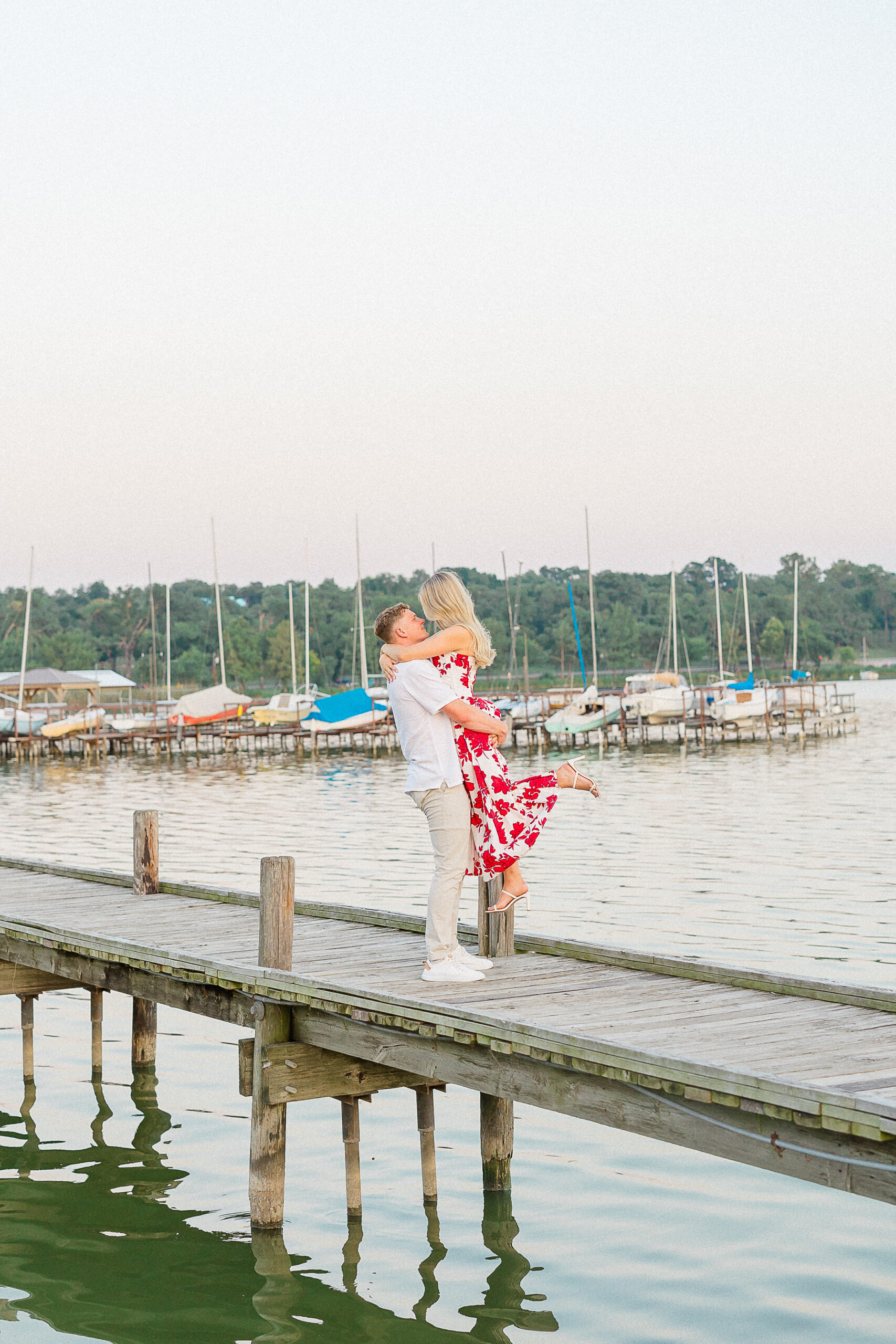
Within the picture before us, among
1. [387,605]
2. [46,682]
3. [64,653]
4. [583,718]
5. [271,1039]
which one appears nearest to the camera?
[271,1039]

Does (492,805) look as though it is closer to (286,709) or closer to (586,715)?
(586,715)

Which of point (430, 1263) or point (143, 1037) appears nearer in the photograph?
point (430, 1263)

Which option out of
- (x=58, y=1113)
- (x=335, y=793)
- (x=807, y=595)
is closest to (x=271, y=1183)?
(x=58, y=1113)

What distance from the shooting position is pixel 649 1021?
655 centimetres

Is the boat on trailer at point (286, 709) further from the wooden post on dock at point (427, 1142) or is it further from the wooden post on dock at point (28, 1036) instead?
the wooden post on dock at point (427, 1142)

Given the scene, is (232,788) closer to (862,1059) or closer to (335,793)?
(335,793)

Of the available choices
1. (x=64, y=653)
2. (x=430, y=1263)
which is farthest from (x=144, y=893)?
(x=64, y=653)

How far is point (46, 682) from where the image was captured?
7644 centimetres

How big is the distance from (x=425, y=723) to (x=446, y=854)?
697mm

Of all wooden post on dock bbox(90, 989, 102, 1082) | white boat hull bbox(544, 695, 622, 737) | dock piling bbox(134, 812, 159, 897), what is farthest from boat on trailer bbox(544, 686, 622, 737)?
wooden post on dock bbox(90, 989, 102, 1082)

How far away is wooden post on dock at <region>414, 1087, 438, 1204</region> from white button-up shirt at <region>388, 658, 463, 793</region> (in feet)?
7.39

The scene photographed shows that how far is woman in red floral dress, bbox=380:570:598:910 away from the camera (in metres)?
7.14

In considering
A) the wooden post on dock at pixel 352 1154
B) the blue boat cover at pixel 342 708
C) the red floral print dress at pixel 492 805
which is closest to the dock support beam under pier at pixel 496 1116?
the red floral print dress at pixel 492 805

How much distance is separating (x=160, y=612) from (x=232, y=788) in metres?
86.4
